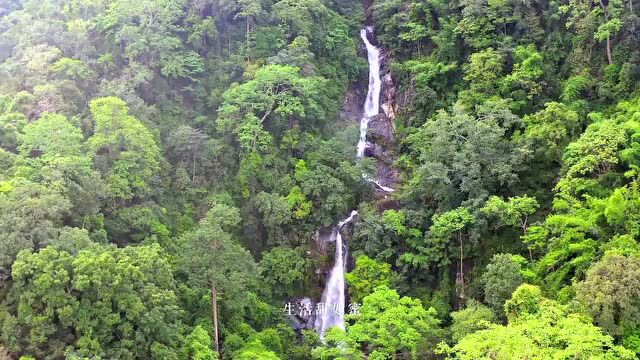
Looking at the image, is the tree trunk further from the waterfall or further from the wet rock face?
the waterfall

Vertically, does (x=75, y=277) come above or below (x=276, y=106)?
below

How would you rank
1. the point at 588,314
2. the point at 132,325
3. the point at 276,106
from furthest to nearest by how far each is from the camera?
1. the point at 276,106
2. the point at 132,325
3. the point at 588,314

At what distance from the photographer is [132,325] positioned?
18031 mm

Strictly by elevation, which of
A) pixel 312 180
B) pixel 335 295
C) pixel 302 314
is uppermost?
pixel 312 180

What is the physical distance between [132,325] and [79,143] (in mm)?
8824

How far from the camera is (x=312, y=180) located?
2773cm

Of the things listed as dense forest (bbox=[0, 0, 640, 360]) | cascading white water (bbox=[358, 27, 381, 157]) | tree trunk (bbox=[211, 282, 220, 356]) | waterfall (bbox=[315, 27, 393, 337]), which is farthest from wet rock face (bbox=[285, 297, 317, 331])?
cascading white water (bbox=[358, 27, 381, 157])

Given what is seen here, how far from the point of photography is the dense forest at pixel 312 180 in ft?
57.7

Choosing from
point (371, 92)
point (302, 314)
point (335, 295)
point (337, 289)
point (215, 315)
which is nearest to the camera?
point (215, 315)

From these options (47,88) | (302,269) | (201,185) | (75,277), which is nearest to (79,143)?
(47,88)

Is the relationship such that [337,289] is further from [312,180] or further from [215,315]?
[215,315]

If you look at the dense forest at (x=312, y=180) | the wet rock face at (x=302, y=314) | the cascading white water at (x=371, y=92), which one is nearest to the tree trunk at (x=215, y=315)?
the dense forest at (x=312, y=180)

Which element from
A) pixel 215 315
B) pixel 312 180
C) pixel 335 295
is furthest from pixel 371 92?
pixel 215 315

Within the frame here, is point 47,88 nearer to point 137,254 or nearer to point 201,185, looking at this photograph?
point 201,185
